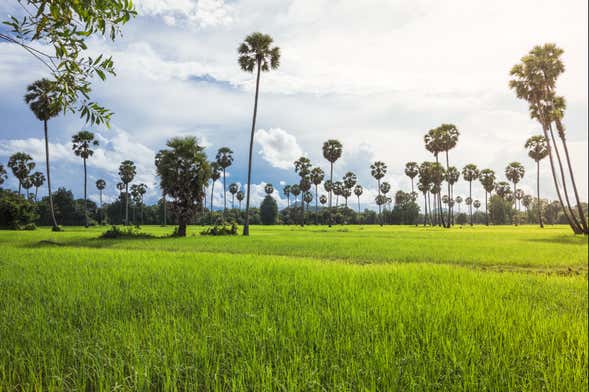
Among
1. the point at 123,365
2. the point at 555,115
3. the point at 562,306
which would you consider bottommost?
the point at 562,306

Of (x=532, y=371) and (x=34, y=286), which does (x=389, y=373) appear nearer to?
(x=532, y=371)

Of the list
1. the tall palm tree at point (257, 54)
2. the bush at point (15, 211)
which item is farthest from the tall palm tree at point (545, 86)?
the bush at point (15, 211)

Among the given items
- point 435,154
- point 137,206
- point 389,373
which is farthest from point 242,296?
point 137,206

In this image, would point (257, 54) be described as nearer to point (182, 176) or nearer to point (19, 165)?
point (182, 176)

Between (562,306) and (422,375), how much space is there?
5321mm

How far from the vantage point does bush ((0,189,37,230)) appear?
39.2 meters

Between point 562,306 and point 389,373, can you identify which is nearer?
point 389,373

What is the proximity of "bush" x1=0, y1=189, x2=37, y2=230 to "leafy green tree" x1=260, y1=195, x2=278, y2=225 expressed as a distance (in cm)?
6525

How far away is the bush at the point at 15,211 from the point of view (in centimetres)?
3916

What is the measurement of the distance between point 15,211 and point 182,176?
28.1 meters

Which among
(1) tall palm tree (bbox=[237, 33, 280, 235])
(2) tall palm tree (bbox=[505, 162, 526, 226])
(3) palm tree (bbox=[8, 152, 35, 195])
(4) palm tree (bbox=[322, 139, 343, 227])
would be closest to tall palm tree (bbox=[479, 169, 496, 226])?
(2) tall palm tree (bbox=[505, 162, 526, 226])

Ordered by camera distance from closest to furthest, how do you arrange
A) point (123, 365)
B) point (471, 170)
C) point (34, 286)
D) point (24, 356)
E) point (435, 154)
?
point (123, 365)
point (24, 356)
point (34, 286)
point (435, 154)
point (471, 170)

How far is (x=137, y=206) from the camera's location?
9962 cm

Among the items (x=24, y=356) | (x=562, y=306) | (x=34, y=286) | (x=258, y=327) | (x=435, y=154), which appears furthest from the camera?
(x=435, y=154)
